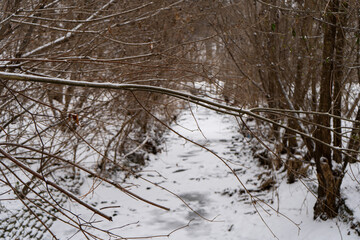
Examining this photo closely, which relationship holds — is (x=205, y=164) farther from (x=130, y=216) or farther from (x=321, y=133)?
(x=321, y=133)

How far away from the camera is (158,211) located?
25.3ft

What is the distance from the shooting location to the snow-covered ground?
5.89m

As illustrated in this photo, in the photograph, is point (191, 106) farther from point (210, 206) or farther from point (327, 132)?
point (210, 206)

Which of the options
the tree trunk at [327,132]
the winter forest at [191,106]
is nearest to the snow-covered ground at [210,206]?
the winter forest at [191,106]

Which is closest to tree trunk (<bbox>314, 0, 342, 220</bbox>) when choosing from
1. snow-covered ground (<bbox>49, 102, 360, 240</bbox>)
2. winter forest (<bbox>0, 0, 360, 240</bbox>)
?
winter forest (<bbox>0, 0, 360, 240</bbox>)

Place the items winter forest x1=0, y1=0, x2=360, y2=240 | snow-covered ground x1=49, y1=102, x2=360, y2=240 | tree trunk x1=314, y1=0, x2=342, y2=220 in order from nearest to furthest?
winter forest x1=0, y1=0, x2=360, y2=240 < tree trunk x1=314, y1=0, x2=342, y2=220 < snow-covered ground x1=49, y1=102, x2=360, y2=240

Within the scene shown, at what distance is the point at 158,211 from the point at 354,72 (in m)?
4.58

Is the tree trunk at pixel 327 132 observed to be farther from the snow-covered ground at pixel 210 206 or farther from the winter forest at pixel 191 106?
the snow-covered ground at pixel 210 206

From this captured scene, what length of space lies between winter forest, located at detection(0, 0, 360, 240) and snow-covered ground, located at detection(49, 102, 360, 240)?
0.03m

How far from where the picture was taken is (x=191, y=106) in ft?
14.4

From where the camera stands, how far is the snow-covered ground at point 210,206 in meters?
5.89

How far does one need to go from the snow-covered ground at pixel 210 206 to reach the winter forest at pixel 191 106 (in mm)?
29

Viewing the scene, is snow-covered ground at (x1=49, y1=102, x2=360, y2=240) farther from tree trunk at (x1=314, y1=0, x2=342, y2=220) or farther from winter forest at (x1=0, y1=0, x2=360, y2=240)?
tree trunk at (x1=314, y1=0, x2=342, y2=220)

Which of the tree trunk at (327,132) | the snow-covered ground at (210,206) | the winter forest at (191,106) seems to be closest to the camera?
the winter forest at (191,106)
